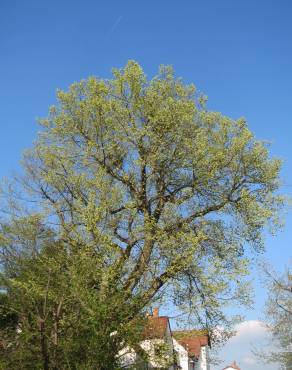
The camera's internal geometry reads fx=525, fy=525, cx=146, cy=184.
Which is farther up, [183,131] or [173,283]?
[183,131]

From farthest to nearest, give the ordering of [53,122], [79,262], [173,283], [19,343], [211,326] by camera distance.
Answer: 1. [53,122]
2. [211,326]
3. [173,283]
4. [79,262]
5. [19,343]

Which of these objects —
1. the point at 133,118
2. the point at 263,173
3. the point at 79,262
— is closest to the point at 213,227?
the point at 263,173

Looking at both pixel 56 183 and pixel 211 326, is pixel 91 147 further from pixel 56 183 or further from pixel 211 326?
pixel 211 326

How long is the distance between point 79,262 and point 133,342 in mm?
2992

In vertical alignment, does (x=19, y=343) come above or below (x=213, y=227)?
below

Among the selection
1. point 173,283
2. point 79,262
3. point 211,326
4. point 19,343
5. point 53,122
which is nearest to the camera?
point 19,343

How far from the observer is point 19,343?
44.2ft

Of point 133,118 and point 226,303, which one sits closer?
point 226,303

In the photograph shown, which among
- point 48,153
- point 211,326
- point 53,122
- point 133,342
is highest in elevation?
point 53,122

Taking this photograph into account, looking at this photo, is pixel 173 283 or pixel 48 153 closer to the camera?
pixel 173 283

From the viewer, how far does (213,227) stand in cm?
2458

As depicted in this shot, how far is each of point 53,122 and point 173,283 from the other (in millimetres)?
9846

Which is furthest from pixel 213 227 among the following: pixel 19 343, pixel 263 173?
pixel 19 343

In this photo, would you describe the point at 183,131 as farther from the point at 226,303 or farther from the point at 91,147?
the point at 226,303
